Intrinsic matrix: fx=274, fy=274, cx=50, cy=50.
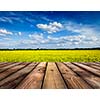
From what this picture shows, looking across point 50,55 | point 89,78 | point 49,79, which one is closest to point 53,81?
point 49,79

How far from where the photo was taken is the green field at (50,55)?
3737 millimetres

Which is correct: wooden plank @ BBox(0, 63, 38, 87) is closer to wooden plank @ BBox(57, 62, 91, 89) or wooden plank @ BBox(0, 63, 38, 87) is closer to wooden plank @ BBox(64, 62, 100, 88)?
wooden plank @ BBox(57, 62, 91, 89)

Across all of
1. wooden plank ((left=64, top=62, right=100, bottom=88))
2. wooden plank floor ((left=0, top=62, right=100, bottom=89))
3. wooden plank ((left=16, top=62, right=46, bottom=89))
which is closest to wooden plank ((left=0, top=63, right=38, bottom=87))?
wooden plank floor ((left=0, top=62, right=100, bottom=89))

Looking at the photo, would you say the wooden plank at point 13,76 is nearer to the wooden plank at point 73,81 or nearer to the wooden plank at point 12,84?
the wooden plank at point 12,84

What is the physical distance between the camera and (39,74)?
110 inches

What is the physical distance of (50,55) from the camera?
3.81 meters

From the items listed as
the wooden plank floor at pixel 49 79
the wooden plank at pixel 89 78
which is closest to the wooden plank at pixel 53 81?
the wooden plank floor at pixel 49 79

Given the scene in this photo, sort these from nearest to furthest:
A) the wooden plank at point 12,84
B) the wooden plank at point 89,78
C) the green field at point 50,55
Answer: the wooden plank at point 12,84 < the wooden plank at point 89,78 < the green field at point 50,55

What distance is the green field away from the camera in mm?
3737

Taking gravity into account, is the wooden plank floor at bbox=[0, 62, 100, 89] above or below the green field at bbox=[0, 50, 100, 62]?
below
